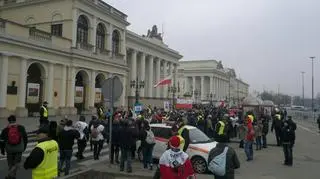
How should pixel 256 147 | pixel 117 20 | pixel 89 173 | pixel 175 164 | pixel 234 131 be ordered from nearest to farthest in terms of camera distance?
pixel 175 164, pixel 89 173, pixel 256 147, pixel 234 131, pixel 117 20

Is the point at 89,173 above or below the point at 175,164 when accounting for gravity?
below

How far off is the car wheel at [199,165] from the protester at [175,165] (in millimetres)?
6765

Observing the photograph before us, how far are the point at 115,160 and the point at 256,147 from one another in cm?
911

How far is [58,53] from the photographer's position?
3509 centimetres

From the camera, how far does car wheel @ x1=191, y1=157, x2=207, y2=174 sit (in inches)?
501

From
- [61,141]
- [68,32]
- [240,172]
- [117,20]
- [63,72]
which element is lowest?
[240,172]

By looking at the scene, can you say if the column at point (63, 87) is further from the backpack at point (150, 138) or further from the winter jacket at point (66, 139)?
the winter jacket at point (66, 139)

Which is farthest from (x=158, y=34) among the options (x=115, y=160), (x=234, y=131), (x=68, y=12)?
(x=115, y=160)

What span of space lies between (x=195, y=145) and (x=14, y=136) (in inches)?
243

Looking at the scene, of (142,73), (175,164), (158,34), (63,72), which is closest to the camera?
(175,164)

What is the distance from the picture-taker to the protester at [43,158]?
6102mm

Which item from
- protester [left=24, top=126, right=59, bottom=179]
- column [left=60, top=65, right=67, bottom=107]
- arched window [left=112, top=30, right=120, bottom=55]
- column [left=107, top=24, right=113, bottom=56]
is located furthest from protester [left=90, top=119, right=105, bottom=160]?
arched window [left=112, top=30, right=120, bottom=55]

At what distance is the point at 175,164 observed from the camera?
6031 millimetres

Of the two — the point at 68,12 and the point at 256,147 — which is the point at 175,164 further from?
the point at 68,12
